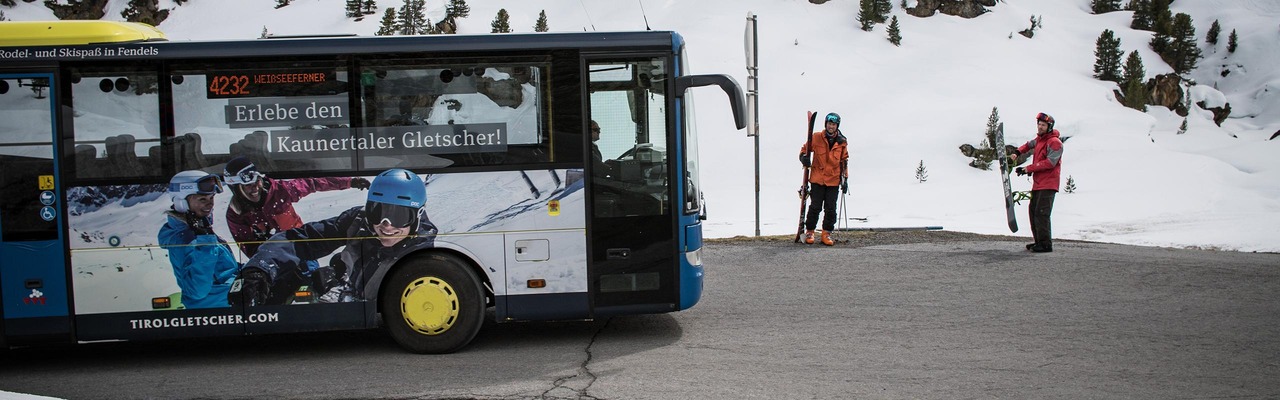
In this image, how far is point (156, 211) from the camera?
6.77m

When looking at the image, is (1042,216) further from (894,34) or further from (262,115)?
(894,34)

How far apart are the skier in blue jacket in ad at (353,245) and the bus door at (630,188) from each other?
1282 mm

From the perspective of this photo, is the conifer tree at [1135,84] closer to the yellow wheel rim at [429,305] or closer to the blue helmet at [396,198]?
the yellow wheel rim at [429,305]

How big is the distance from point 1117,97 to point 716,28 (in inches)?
683

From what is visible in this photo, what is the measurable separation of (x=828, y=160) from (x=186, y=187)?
7888mm

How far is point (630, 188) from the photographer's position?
7188 millimetres

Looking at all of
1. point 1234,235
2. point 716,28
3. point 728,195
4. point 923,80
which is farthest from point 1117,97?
point 1234,235

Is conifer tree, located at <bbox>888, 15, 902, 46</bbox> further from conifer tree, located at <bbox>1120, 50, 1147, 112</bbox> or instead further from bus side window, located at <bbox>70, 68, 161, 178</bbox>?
bus side window, located at <bbox>70, 68, 161, 178</bbox>

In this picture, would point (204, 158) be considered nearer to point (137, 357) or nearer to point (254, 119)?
point (254, 119)

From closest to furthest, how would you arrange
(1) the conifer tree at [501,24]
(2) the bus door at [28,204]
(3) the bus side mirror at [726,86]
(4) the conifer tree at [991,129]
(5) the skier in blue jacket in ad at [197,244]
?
(2) the bus door at [28,204] < (5) the skier in blue jacket in ad at [197,244] < (3) the bus side mirror at [726,86] < (4) the conifer tree at [991,129] < (1) the conifer tree at [501,24]

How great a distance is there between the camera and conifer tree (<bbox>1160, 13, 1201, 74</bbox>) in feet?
145

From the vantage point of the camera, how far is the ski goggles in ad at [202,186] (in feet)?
22.2

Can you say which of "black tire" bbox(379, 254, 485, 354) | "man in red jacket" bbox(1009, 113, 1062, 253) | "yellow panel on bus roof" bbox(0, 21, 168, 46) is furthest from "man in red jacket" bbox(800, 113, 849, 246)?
"yellow panel on bus roof" bbox(0, 21, 168, 46)

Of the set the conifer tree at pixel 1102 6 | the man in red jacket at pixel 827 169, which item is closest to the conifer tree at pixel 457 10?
the conifer tree at pixel 1102 6
